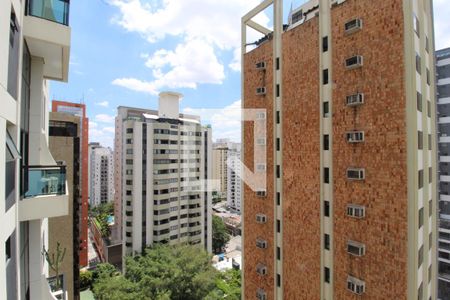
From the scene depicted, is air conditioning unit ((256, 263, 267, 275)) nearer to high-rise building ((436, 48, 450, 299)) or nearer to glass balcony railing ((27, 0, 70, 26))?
glass balcony railing ((27, 0, 70, 26))

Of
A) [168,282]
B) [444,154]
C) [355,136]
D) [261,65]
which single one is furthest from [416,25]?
[444,154]

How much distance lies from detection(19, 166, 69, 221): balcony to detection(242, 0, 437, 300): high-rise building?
4.89 meters

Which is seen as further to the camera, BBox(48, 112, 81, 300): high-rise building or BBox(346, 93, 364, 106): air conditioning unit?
BBox(48, 112, 81, 300): high-rise building

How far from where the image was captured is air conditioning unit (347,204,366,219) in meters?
4.71

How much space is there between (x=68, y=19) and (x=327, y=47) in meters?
4.96

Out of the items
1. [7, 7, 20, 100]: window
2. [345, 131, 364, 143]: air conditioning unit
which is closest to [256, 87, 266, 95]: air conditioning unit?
[345, 131, 364, 143]: air conditioning unit

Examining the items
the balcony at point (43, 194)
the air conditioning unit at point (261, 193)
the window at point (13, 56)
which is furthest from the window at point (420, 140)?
the window at point (13, 56)

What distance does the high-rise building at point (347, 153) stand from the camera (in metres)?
4.27

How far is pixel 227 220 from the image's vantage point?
1193 inches

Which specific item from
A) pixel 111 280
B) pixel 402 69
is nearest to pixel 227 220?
pixel 111 280

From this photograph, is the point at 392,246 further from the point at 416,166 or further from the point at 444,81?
the point at 444,81

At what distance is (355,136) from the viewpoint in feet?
15.8

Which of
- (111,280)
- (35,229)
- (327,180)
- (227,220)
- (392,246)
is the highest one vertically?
(327,180)

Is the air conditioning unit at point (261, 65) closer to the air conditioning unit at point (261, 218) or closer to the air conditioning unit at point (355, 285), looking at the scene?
the air conditioning unit at point (261, 218)
